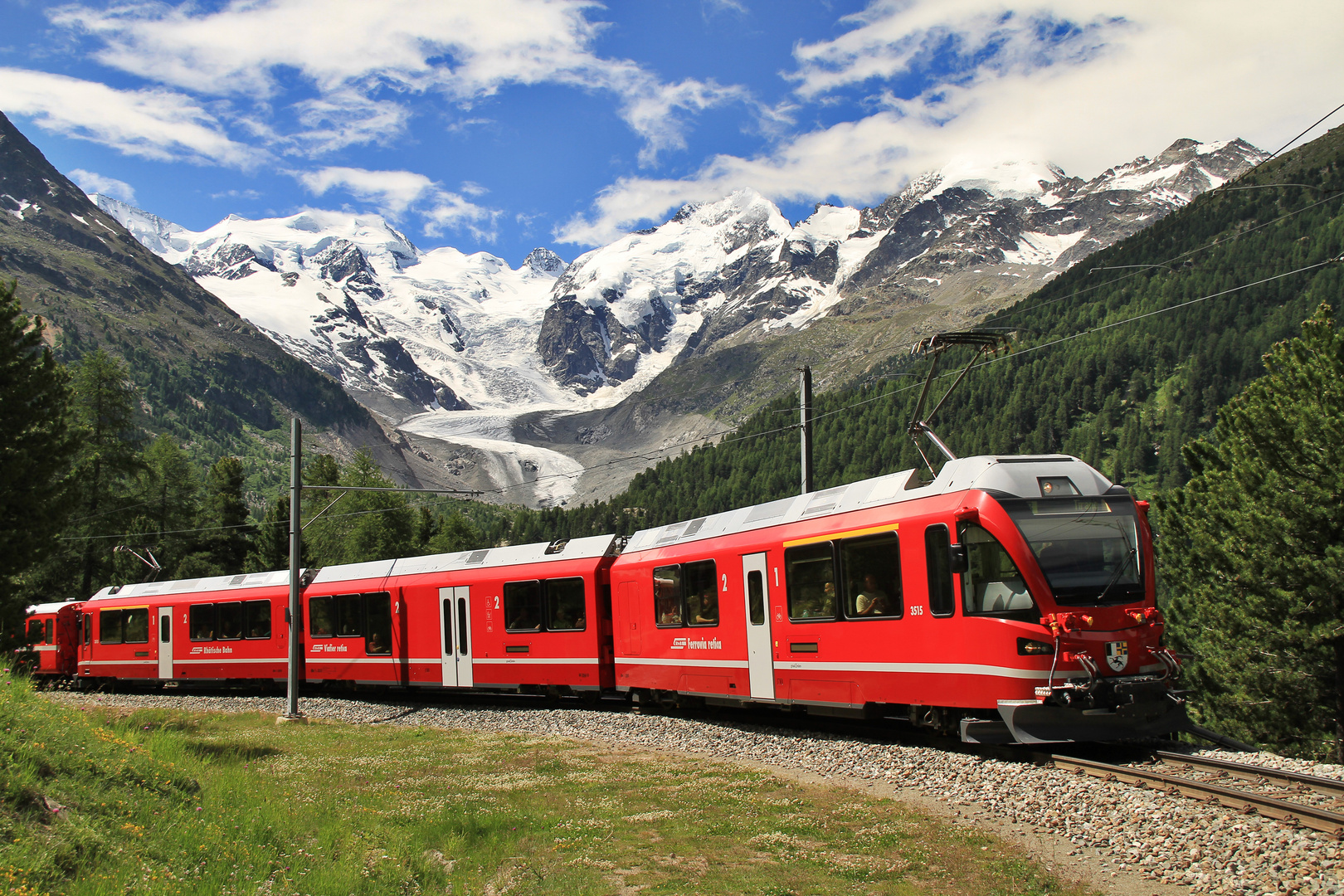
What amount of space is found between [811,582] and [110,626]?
1235 inches

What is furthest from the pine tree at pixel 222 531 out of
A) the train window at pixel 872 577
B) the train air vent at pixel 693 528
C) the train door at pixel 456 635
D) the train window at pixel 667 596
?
the train window at pixel 872 577

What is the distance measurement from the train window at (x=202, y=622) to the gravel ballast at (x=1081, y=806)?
19142 mm

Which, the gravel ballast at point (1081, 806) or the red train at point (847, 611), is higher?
the red train at point (847, 611)

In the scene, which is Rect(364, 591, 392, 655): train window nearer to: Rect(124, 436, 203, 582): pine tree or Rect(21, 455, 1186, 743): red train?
Rect(21, 455, 1186, 743): red train

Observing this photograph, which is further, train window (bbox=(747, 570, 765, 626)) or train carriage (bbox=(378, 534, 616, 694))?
train carriage (bbox=(378, 534, 616, 694))

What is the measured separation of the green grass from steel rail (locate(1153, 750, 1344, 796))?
10.7 feet

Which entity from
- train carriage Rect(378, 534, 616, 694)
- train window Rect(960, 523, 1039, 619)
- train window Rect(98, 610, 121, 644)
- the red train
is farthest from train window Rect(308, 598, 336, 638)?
train window Rect(960, 523, 1039, 619)

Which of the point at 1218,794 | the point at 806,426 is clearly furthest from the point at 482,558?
the point at 1218,794

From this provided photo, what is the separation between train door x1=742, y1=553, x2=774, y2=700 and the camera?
56.5ft

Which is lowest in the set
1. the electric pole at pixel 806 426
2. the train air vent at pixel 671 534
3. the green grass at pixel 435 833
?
the green grass at pixel 435 833

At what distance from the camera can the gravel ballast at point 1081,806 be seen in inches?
307

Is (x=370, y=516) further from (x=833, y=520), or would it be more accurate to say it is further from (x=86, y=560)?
(x=833, y=520)

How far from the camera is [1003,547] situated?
41.3 feet

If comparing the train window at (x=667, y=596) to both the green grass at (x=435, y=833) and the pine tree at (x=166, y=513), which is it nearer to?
the green grass at (x=435, y=833)
